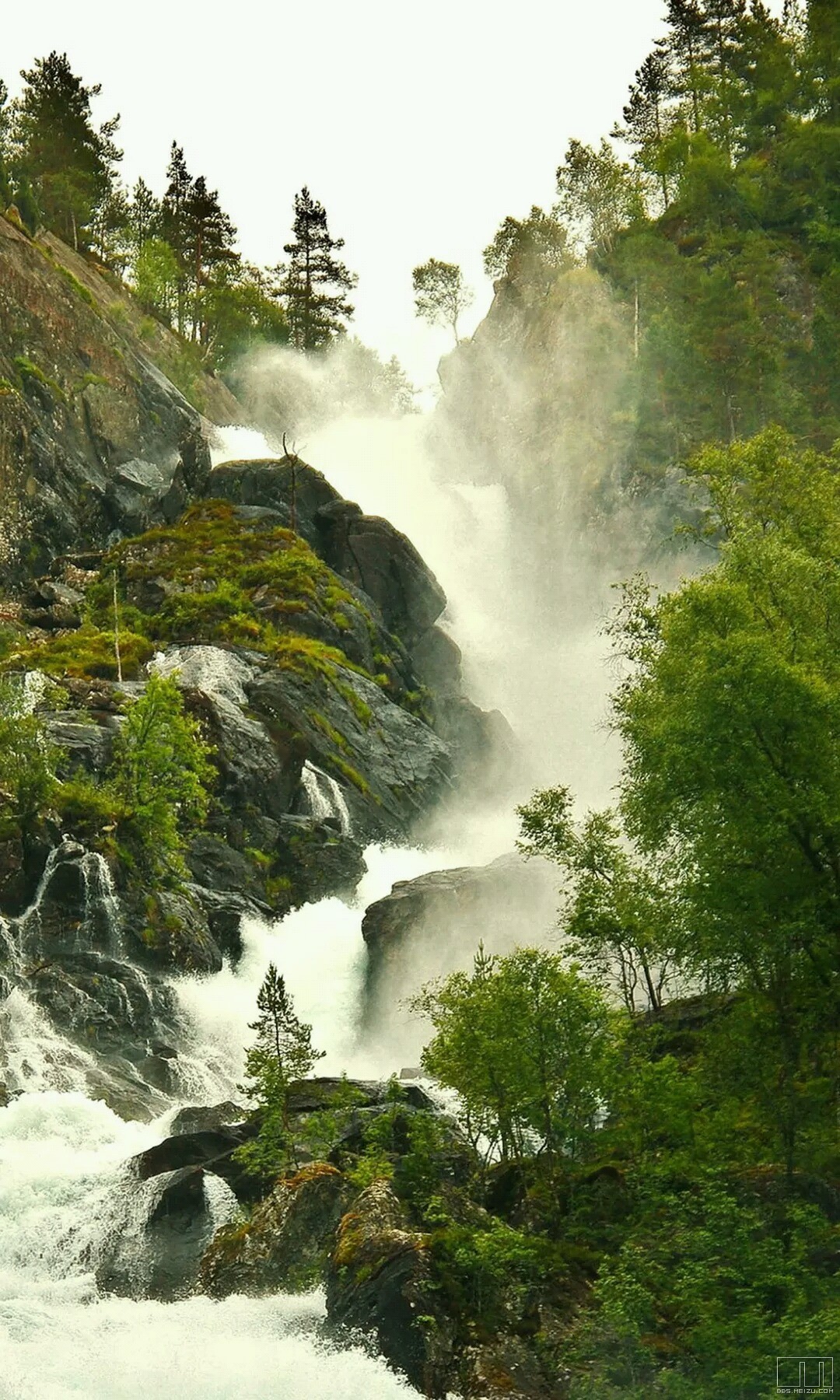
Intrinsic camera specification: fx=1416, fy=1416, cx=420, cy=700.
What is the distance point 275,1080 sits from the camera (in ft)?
94.7

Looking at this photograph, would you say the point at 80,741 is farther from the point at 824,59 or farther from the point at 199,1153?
→ the point at 824,59

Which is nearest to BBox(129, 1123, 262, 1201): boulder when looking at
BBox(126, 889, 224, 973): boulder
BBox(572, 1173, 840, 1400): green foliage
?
BBox(572, 1173, 840, 1400): green foliage

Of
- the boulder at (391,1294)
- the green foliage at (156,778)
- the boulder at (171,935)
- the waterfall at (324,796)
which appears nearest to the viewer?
the boulder at (391,1294)

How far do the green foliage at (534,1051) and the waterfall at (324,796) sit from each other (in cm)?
2855

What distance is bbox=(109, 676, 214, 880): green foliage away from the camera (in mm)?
44375

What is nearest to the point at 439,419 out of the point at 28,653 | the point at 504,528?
the point at 504,528

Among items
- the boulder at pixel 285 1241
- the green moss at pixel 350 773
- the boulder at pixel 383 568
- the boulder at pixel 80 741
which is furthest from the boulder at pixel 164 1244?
the boulder at pixel 383 568

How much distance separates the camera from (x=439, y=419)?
11456cm

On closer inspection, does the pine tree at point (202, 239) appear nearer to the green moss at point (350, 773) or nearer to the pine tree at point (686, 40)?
the pine tree at point (686, 40)

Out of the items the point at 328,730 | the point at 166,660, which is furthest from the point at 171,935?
the point at 166,660

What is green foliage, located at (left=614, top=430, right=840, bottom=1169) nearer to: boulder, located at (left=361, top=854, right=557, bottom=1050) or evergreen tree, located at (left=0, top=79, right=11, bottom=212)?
boulder, located at (left=361, top=854, right=557, bottom=1050)

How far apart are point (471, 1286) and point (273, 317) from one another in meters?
97.0

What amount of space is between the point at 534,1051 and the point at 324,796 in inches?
1213

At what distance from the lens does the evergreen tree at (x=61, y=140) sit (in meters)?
94.3
